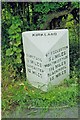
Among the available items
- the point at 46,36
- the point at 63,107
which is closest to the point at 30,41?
A: the point at 46,36

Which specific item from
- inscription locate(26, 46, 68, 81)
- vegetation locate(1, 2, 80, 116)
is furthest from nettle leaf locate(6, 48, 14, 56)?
inscription locate(26, 46, 68, 81)

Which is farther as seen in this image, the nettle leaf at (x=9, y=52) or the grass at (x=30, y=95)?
the nettle leaf at (x=9, y=52)

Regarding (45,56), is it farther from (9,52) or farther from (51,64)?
(9,52)

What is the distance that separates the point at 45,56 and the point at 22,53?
20cm

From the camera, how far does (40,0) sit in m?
2.27

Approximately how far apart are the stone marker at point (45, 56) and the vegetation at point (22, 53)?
0.05 m

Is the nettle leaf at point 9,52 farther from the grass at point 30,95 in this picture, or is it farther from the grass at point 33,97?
the grass at point 33,97

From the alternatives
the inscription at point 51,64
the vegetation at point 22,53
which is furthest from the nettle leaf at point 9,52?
the inscription at point 51,64

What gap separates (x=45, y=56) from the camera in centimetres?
223

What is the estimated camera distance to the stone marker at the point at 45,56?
7.38ft

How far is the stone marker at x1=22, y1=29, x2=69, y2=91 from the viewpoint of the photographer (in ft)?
7.38

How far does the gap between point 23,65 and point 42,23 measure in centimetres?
29

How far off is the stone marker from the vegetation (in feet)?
0.15

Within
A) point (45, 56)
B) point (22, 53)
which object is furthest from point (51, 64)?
point (22, 53)
